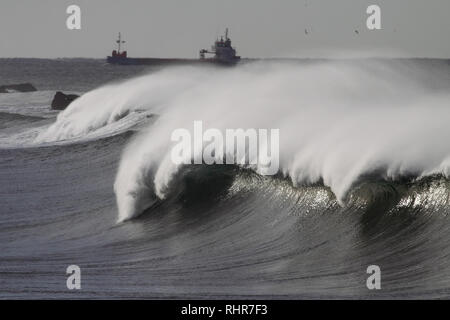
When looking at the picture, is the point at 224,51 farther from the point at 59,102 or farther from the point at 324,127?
the point at 324,127

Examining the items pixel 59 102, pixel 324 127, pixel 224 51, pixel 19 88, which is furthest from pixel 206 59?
pixel 324 127

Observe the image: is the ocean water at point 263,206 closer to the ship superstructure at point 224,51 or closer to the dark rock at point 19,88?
the dark rock at point 19,88

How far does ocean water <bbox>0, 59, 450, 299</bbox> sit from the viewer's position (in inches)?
468

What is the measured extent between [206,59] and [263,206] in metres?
92.5

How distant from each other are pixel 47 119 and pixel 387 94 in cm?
2229

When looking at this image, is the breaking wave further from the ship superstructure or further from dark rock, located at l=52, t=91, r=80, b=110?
the ship superstructure

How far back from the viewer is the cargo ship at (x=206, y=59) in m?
101

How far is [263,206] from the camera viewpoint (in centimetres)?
1608

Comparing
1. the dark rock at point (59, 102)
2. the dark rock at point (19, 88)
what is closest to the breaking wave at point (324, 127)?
the dark rock at point (59, 102)

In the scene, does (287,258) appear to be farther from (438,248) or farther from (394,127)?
(394,127)

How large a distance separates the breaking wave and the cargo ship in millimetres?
71610

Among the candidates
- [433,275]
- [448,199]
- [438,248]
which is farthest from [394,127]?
[433,275]

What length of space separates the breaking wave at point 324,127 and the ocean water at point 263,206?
4 centimetres

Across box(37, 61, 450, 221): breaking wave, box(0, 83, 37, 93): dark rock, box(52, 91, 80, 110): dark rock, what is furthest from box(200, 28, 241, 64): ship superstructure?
box(37, 61, 450, 221): breaking wave
